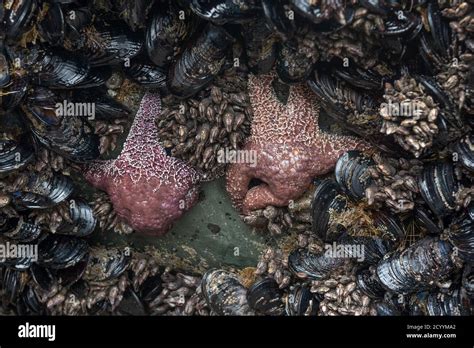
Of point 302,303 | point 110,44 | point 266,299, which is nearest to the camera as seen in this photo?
point 110,44

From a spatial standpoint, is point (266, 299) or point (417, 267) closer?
point (417, 267)

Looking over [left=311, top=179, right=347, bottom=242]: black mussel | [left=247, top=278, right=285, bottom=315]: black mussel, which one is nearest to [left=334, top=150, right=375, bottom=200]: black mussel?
[left=311, top=179, right=347, bottom=242]: black mussel

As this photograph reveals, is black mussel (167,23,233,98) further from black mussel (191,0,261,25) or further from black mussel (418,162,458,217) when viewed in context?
black mussel (418,162,458,217)

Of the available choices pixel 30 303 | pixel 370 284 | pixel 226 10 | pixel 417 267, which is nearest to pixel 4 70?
pixel 226 10

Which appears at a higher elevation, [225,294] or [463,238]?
[463,238]

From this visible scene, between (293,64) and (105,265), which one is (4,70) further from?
(293,64)

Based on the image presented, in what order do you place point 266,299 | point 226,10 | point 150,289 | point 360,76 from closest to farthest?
point 226,10, point 360,76, point 266,299, point 150,289
